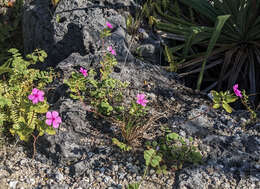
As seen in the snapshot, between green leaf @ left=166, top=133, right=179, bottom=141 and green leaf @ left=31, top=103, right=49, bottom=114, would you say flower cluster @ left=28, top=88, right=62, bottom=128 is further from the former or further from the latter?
green leaf @ left=166, top=133, right=179, bottom=141

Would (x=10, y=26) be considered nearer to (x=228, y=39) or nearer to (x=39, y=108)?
(x=39, y=108)

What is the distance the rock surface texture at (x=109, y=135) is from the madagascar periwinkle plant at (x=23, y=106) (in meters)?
0.14

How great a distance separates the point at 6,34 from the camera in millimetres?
3621

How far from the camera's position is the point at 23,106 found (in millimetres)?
1929

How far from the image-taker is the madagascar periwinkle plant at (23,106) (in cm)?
177

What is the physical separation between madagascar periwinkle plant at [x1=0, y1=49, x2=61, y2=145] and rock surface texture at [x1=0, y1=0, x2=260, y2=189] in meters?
0.14

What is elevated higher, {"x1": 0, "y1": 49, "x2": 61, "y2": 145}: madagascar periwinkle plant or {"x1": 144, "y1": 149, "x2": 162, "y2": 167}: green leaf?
{"x1": 0, "y1": 49, "x2": 61, "y2": 145}: madagascar periwinkle plant

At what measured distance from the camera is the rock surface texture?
1789mm

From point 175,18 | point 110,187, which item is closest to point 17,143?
point 110,187

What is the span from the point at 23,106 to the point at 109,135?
58cm

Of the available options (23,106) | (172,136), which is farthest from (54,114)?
(172,136)

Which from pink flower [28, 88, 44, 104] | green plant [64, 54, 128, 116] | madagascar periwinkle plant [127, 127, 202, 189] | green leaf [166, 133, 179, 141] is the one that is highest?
pink flower [28, 88, 44, 104]

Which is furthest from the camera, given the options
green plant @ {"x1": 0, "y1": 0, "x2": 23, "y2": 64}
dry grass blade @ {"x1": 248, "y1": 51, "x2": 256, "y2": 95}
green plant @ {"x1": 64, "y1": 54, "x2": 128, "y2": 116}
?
green plant @ {"x1": 0, "y1": 0, "x2": 23, "y2": 64}

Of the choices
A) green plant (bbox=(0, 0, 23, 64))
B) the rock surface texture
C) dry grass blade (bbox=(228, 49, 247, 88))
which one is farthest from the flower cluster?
green plant (bbox=(0, 0, 23, 64))
